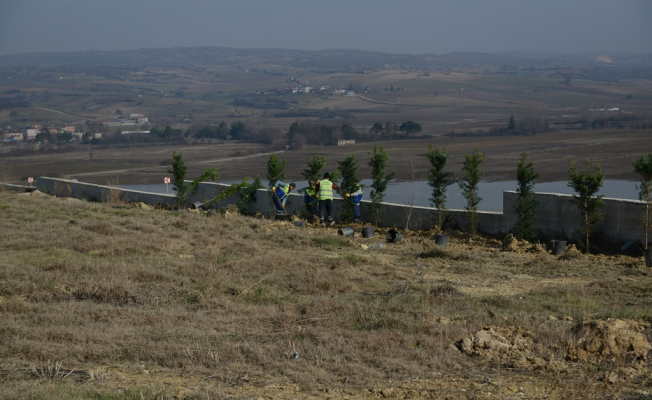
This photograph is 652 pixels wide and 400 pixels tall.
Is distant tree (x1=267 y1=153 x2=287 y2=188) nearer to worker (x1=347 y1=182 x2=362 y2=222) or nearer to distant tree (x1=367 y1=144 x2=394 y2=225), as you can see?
worker (x1=347 y1=182 x2=362 y2=222)

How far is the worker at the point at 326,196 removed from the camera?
19703 millimetres

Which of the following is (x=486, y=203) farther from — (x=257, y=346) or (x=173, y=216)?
(x=257, y=346)

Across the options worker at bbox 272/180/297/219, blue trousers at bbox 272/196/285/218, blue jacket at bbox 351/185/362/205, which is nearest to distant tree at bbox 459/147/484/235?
blue jacket at bbox 351/185/362/205

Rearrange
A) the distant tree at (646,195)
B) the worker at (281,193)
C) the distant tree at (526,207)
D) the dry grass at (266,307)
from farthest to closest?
1. the worker at (281,193)
2. the distant tree at (526,207)
3. the distant tree at (646,195)
4. the dry grass at (266,307)

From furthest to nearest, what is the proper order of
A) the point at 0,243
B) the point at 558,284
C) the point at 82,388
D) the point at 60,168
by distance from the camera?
the point at 60,168 → the point at 0,243 → the point at 558,284 → the point at 82,388

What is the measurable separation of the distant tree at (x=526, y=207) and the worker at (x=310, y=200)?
6.18 m

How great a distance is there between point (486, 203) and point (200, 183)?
10.6 meters

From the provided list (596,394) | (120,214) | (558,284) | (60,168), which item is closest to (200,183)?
(120,214)

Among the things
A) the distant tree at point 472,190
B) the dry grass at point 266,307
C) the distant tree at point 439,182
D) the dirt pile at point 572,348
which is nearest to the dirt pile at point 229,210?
the dry grass at point 266,307

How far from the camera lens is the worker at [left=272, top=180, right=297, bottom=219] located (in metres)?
20.9

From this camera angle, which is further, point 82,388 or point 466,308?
point 466,308

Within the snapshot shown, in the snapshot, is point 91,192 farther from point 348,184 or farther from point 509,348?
point 509,348

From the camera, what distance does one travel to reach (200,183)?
80.4 feet

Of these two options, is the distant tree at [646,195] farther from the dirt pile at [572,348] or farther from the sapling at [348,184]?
the sapling at [348,184]
